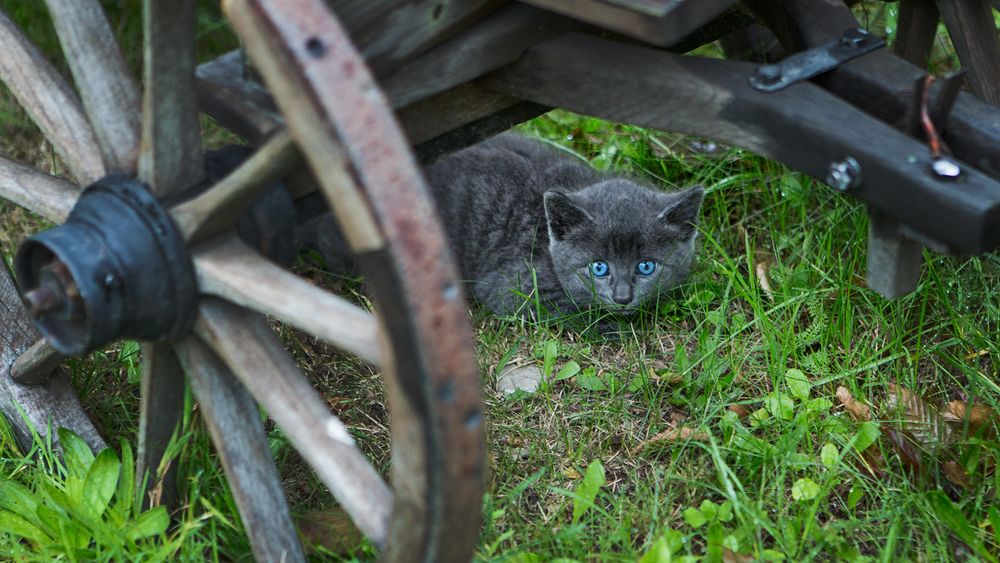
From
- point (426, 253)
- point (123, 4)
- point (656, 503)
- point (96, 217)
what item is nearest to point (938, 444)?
point (656, 503)

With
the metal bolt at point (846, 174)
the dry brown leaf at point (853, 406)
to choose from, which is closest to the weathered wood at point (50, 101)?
the metal bolt at point (846, 174)

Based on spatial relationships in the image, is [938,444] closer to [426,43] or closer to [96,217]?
[426,43]

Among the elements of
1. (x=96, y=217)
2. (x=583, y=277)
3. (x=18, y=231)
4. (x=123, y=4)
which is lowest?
(x=583, y=277)

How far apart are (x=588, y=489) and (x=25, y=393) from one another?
137 cm

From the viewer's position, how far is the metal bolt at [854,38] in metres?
1.98

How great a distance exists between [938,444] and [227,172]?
173 centimetres

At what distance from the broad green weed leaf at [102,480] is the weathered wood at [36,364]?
263mm

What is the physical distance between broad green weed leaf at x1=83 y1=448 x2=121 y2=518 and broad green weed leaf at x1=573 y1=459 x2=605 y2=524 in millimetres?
1022

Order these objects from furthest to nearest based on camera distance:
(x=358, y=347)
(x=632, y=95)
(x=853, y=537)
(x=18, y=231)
A: (x=18, y=231), (x=853, y=537), (x=632, y=95), (x=358, y=347)

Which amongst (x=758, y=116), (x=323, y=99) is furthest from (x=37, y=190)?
(x=758, y=116)

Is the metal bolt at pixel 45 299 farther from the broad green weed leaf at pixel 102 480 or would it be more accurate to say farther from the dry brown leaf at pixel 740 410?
the dry brown leaf at pixel 740 410

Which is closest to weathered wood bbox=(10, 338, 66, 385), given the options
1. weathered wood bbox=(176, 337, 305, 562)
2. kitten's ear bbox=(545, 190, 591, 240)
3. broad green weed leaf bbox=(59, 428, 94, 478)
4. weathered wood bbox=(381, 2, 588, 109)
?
broad green weed leaf bbox=(59, 428, 94, 478)

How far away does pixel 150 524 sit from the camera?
82.0 inches

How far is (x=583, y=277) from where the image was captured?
3504 millimetres
